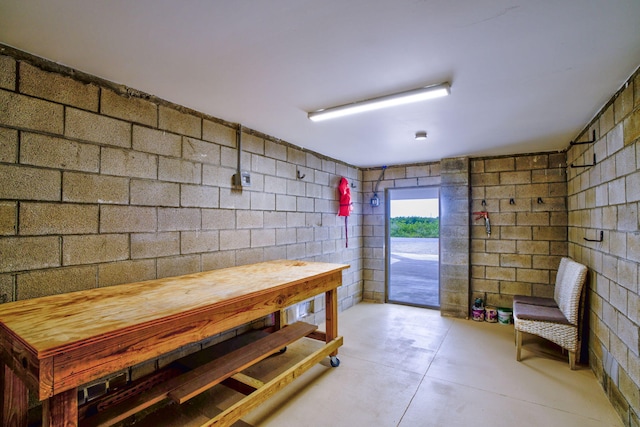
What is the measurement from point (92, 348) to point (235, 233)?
1.90 m

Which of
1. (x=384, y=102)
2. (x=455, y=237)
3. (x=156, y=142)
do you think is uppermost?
(x=384, y=102)

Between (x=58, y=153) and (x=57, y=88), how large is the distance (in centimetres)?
41

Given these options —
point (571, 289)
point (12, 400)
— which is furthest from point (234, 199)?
point (571, 289)

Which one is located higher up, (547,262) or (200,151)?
(200,151)

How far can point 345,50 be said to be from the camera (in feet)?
5.79

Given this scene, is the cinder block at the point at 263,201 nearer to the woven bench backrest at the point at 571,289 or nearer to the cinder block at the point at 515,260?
the woven bench backrest at the point at 571,289

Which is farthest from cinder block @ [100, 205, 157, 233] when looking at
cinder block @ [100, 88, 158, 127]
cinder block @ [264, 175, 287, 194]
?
cinder block @ [264, 175, 287, 194]

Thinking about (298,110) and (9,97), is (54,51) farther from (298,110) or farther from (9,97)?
(298,110)

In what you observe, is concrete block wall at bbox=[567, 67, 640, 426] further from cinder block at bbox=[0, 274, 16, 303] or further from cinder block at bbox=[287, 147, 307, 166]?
cinder block at bbox=[0, 274, 16, 303]

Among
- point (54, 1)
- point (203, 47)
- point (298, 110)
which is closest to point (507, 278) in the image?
point (298, 110)

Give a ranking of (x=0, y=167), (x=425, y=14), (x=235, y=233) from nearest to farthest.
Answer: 1. (x=425, y=14)
2. (x=0, y=167)
3. (x=235, y=233)

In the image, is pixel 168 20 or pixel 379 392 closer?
pixel 168 20

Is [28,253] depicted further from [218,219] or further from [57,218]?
[218,219]

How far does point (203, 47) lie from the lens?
1729 mm
